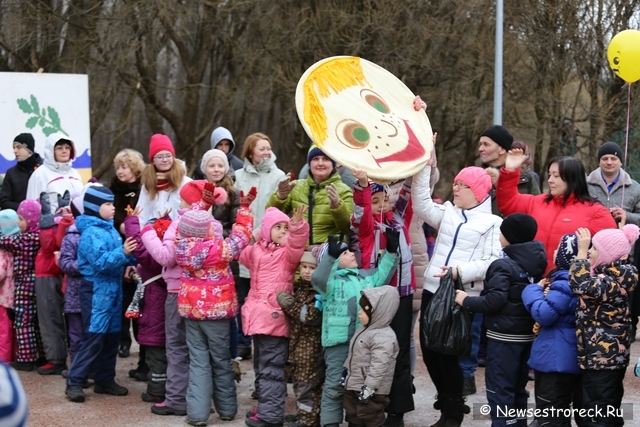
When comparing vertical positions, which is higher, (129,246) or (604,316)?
(129,246)

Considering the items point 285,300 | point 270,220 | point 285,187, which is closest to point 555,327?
point 285,300

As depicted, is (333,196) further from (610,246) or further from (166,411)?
(166,411)

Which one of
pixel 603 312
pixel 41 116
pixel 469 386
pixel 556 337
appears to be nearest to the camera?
pixel 603 312

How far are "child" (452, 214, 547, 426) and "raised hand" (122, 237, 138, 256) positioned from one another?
2550mm

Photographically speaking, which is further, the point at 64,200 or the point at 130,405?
the point at 64,200

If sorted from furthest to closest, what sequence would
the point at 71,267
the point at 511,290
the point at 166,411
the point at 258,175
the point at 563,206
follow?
the point at 258,175, the point at 71,267, the point at 166,411, the point at 563,206, the point at 511,290

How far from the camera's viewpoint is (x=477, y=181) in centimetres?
589

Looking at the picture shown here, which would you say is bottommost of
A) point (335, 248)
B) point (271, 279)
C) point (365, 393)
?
point (365, 393)

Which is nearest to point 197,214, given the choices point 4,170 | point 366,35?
point 4,170

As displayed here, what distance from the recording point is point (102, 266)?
21.9 feet

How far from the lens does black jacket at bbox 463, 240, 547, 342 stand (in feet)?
17.4

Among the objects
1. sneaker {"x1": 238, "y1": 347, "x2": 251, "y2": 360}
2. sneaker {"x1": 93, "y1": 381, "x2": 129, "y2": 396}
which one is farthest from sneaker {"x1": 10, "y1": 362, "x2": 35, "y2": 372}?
sneaker {"x1": 238, "y1": 347, "x2": 251, "y2": 360}

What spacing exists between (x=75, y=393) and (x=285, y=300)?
2.01 metres

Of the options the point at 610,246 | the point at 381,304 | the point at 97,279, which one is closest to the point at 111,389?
the point at 97,279
